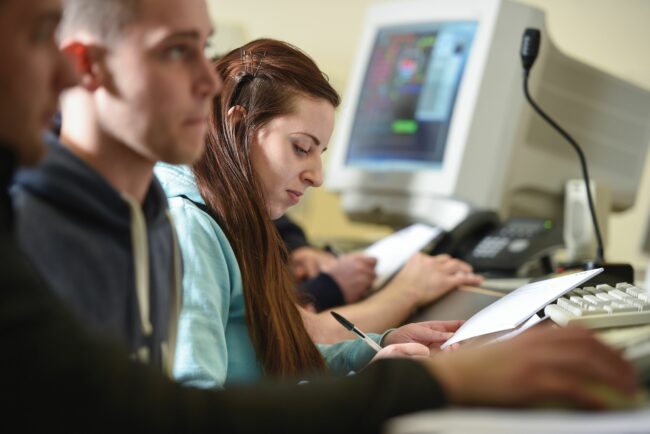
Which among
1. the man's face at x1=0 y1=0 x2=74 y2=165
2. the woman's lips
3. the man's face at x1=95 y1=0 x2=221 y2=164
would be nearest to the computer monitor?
the woman's lips

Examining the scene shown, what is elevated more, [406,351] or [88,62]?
[88,62]

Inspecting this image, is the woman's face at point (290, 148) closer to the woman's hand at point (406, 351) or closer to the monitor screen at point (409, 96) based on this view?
the woman's hand at point (406, 351)

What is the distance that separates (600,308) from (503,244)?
82 cm

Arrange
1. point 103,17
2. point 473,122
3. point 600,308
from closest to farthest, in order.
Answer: point 103,17 → point 600,308 → point 473,122

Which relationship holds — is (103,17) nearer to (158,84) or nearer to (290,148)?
(158,84)

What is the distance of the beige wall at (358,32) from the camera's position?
8.20 ft

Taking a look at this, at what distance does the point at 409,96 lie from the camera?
1965mm

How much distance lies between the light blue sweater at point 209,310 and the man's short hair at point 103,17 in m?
0.27

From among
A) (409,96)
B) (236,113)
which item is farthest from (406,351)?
(409,96)

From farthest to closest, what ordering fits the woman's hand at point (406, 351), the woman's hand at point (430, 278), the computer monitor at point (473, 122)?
the computer monitor at point (473, 122), the woman's hand at point (430, 278), the woman's hand at point (406, 351)

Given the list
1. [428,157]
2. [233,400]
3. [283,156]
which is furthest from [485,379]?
[428,157]

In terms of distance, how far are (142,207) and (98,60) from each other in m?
0.12

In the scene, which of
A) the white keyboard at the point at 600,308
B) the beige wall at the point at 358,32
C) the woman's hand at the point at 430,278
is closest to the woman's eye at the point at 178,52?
the white keyboard at the point at 600,308

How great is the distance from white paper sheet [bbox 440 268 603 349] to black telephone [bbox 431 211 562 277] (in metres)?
0.62
